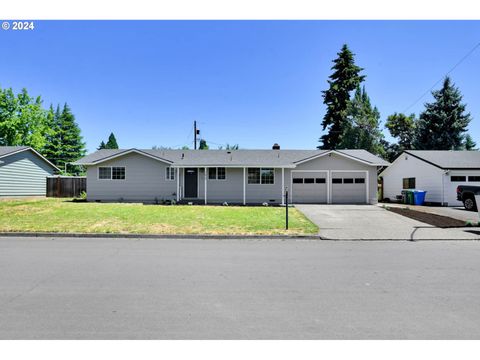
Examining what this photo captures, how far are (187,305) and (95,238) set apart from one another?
6577 mm

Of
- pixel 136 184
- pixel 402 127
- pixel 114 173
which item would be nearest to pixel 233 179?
pixel 136 184

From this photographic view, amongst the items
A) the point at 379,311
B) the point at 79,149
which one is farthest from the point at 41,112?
the point at 379,311

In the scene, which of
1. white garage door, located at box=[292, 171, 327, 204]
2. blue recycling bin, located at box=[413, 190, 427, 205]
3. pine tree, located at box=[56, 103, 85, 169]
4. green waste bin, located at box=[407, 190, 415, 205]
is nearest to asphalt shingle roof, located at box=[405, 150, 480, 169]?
blue recycling bin, located at box=[413, 190, 427, 205]

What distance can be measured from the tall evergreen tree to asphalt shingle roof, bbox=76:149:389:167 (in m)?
12.2

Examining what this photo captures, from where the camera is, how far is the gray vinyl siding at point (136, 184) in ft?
73.2

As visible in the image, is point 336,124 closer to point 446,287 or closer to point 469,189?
point 469,189

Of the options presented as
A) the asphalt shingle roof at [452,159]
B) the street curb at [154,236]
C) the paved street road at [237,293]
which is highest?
the asphalt shingle roof at [452,159]

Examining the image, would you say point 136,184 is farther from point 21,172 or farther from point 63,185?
point 21,172

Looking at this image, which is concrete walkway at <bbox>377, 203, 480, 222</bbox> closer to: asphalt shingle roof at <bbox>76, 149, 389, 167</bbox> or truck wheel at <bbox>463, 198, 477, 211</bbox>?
truck wheel at <bbox>463, 198, 477, 211</bbox>

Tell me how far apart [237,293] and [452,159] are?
2494 centimetres

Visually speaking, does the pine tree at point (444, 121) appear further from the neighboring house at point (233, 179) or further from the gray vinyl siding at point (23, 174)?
the gray vinyl siding at point (23, 174)

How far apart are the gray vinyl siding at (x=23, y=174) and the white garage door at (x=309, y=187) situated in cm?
2346

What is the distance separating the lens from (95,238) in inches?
376

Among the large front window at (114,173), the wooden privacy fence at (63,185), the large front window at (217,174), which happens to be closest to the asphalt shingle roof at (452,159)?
the large front window at (217,174)
